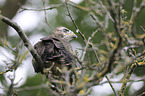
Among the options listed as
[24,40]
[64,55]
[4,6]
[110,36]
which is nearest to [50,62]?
[64,55]

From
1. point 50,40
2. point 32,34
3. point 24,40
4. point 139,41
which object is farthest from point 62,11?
point 139,41

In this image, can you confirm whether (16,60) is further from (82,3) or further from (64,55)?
(82,3)

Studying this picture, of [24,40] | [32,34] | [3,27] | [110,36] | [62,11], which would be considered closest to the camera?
[110,36]

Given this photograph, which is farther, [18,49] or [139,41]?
[18,49]

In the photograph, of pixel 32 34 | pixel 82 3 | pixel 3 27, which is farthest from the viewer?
pixel 32 34

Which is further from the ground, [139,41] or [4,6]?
[4,6]

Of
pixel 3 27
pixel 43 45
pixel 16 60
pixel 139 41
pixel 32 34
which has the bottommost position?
pixel 139 41

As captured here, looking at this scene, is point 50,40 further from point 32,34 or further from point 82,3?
point 32,34

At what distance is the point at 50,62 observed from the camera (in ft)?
12.5

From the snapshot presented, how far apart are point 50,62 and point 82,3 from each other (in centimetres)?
395

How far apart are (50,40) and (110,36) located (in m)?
2.36

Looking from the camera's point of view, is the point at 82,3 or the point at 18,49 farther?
the point at 82,3

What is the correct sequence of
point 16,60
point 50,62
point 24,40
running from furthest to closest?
point 50,62
point 24,40
point 16,60

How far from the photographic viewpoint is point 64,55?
3.93 metres
